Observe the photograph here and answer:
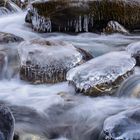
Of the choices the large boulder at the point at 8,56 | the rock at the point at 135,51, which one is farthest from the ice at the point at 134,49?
the large boulder at the point at 8,56

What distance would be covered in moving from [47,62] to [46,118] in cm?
134

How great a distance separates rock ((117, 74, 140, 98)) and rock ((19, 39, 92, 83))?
0.94 meters

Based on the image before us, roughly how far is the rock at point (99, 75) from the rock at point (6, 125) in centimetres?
165

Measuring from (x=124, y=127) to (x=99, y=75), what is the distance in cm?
150

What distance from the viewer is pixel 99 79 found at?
584cm

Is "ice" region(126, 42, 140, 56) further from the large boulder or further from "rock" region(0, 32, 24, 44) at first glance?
"rock" region(0, 32, 24, 44)

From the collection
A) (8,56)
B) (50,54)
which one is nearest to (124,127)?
(50,54)

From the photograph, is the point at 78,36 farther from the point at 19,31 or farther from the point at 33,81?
the point at 33,81

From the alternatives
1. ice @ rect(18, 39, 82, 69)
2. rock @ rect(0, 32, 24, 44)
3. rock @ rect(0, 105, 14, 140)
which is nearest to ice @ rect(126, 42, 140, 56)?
ice @ rect(18, 39, 82, 69)

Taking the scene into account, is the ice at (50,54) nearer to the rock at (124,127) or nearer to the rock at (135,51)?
the rock at (135,51)

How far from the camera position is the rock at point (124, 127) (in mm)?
4348

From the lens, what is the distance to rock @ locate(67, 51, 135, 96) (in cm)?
585

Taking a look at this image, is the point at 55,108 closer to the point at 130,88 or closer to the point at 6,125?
the point at 130,88

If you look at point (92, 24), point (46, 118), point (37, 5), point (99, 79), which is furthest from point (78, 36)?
point (46, 118)
